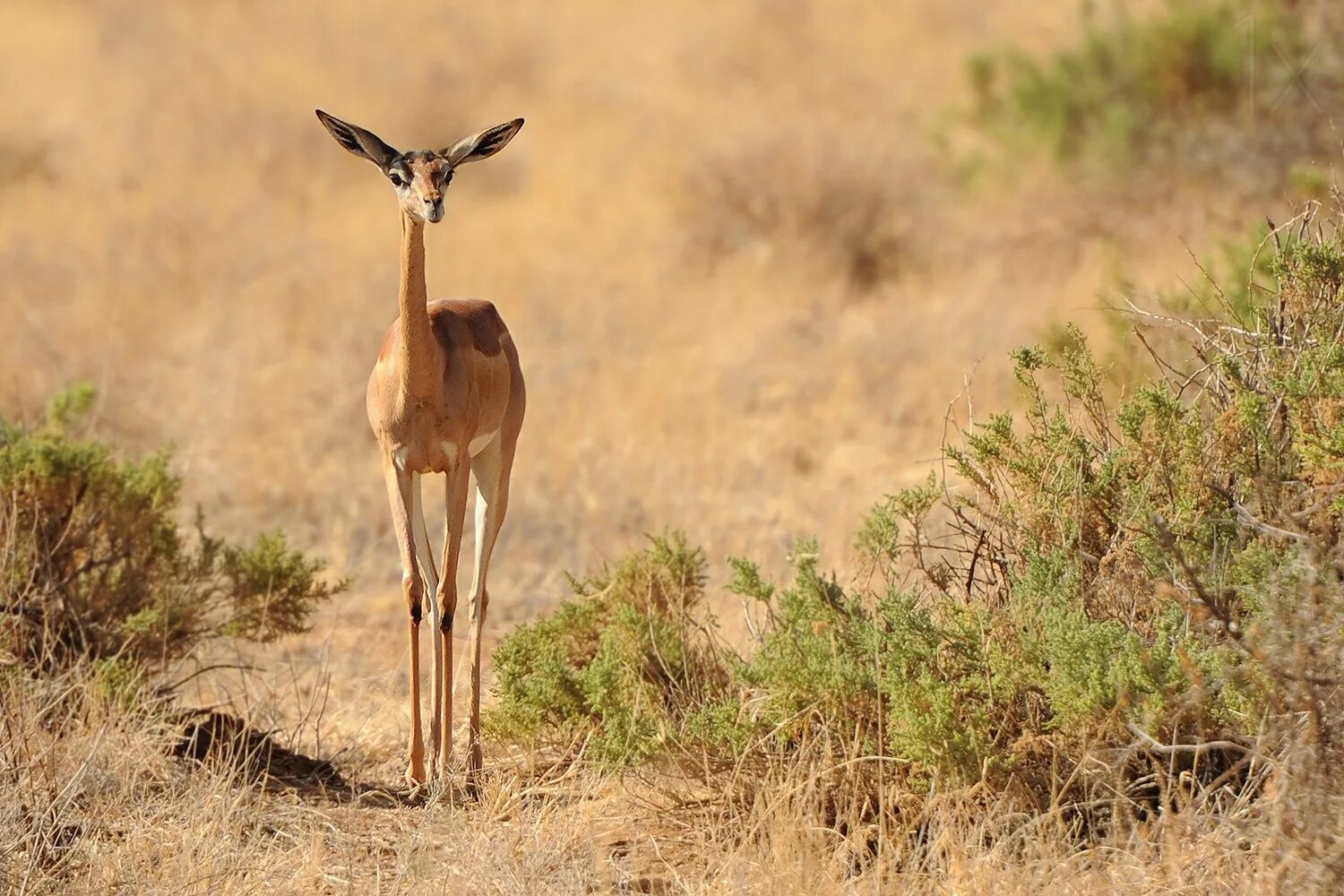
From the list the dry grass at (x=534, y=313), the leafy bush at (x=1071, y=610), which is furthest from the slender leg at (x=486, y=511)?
the dry grass at (x=534, y=313)

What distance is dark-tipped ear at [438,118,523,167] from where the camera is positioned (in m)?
4.96

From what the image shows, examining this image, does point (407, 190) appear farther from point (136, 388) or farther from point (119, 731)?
point (136, 388)

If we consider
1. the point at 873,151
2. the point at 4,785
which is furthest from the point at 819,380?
the point at 4,785

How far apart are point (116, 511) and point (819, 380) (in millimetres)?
5795

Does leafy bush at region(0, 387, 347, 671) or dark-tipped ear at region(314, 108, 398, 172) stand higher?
dark-tipped ear at region(314, 108, 398, 172)

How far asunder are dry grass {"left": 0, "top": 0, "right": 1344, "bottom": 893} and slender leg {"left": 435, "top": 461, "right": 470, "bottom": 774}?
27 cm

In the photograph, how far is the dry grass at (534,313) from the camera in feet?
15.1

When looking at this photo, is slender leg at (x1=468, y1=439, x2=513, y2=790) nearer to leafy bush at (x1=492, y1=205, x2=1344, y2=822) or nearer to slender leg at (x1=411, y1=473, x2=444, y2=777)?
slender leg at (x1=411, y1=473, x2=444, y2=777)

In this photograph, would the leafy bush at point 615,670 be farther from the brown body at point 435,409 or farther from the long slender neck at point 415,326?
the long slender neck at point 415,326

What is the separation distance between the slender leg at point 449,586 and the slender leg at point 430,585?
1 centimetres

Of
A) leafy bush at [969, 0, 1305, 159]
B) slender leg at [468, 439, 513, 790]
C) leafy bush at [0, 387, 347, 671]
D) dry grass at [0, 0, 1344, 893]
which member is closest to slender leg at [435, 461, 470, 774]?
slender leg at [468, 439, 513, 790]

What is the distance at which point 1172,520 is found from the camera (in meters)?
4.56

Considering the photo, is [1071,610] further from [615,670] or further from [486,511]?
[486,511]

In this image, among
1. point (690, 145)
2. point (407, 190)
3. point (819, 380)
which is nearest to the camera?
point (407, 190)
